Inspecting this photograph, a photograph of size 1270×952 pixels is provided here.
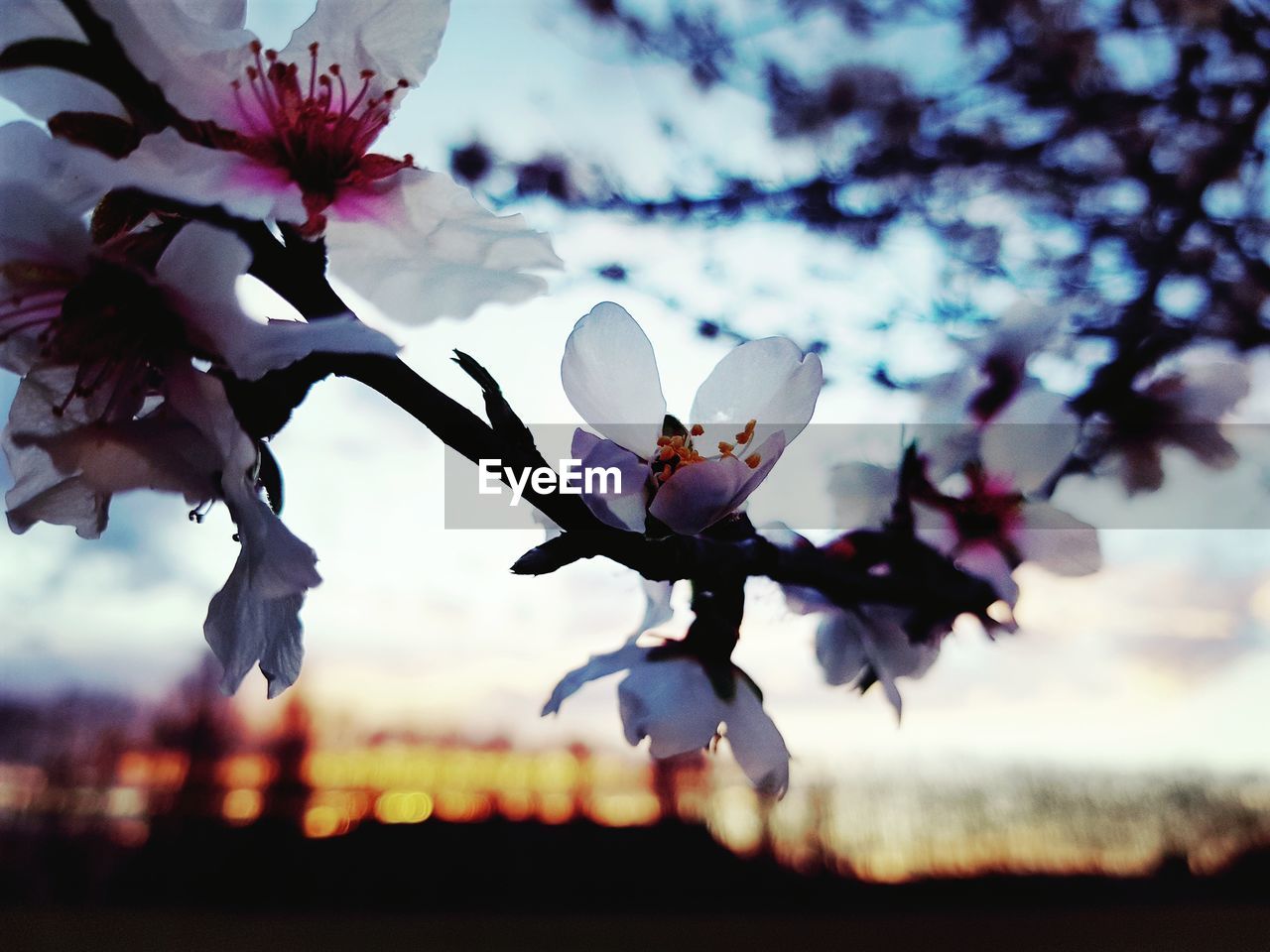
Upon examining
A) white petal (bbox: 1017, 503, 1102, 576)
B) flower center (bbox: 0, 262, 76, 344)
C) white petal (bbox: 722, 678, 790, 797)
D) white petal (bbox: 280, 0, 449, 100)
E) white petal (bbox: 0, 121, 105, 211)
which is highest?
white petal (bbox: 280, 0, 449, 100)

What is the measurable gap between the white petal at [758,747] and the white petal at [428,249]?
11cm

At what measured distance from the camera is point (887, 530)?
0.30 meters

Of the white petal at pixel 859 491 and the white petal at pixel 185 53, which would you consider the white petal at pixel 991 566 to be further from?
the white petal at pixel 185 53

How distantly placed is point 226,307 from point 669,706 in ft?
0.42

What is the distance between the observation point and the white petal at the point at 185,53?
17 centimetres

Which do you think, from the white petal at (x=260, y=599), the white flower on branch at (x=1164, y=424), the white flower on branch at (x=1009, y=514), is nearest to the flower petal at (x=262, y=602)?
the white petal at (x=260, y=599)

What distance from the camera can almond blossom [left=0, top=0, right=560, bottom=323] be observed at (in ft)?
0.54

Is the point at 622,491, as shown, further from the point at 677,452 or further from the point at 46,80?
the point at 46,80

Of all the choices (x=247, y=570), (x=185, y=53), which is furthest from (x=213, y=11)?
(x=247, y=570)

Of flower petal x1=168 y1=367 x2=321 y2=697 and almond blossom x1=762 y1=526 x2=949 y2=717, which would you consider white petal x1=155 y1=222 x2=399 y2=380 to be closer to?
flower petal x1=168 y1=367 x2=321 y2=697

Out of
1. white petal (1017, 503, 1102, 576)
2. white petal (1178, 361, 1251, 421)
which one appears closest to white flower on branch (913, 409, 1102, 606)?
white petal (1017, 503, 1102, 576)

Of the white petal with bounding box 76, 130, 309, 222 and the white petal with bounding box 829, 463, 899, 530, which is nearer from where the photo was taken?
the white petal with bounding box 76, 130, 309, 222

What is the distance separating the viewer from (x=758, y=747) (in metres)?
0.21

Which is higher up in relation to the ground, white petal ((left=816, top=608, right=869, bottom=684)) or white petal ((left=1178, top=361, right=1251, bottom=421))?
white petal ((left=1178, top=361, right=1251, bottom=421))
